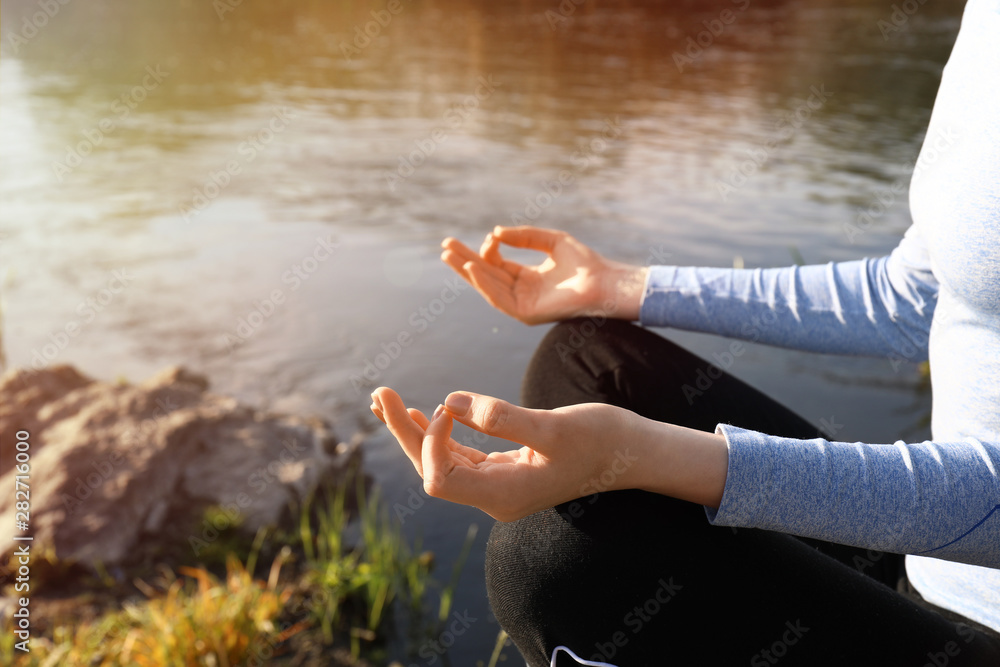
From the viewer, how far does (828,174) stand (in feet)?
24.2

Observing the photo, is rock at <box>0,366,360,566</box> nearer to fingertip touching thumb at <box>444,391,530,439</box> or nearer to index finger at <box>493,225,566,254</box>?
index finger at <box>493,225,566,254</box>

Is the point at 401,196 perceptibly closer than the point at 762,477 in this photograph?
No

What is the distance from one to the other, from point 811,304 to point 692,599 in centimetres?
82

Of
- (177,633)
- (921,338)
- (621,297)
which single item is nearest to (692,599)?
(621,297)

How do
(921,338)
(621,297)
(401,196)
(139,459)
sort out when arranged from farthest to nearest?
1. (401,196)
2. (139,459)
3. (621,297)
4. (921,338)

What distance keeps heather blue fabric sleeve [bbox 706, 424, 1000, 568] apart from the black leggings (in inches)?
4.4

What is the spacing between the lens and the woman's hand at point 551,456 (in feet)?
3.34

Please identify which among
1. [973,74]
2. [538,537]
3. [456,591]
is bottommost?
[456,591]

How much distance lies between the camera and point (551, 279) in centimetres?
184

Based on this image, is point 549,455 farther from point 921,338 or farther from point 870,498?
Result: point 921,338

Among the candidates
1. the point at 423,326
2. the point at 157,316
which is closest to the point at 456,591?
the point at 423,326

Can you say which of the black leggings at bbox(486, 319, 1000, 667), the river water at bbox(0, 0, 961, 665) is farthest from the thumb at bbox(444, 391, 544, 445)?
the river water at bbox(0, 0, 961, 665)

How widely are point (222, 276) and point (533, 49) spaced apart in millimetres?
11204

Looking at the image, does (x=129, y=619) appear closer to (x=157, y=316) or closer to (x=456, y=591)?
(x=456, y=591)
